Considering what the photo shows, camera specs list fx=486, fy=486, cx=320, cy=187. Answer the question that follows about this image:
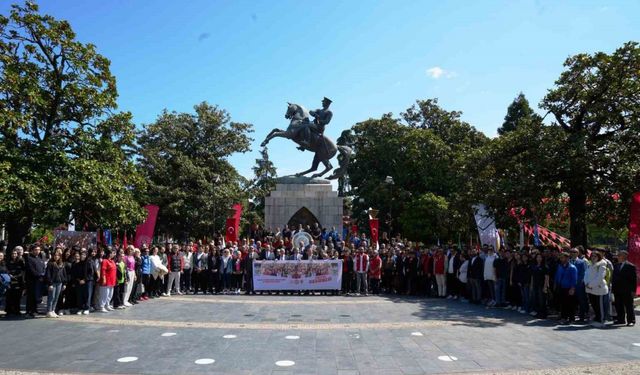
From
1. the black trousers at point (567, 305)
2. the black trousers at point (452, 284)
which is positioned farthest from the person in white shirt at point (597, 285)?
the black trousers at point (452, 284)

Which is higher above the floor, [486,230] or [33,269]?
[486,230]

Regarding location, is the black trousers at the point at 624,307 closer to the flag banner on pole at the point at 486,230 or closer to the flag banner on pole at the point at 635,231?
the flag banner on pole at the point at 635,231

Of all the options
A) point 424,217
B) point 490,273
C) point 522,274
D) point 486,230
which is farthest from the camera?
point 424,217

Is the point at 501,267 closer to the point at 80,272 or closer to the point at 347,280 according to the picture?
the point at 347,280

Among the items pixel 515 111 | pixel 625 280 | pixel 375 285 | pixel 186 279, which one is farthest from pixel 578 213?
pixel 515 111

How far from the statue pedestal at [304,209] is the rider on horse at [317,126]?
274 centimetres

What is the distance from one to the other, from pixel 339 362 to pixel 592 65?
1267cm

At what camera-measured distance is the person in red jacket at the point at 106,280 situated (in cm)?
1213

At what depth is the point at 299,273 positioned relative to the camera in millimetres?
16594

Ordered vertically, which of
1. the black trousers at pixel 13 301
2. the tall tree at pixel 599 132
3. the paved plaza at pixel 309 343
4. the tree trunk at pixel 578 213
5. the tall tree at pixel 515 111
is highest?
the tall tree at pixel 515 111

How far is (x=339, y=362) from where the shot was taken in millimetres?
7238

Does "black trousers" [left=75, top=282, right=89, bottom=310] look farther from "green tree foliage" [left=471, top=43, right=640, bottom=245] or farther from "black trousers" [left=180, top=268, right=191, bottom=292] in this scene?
"green tree foliage" [left=471, top=43, right=640, bottom=245]

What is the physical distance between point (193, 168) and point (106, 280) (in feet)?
64.4

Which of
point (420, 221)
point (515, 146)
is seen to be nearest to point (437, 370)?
point (515, 146)
